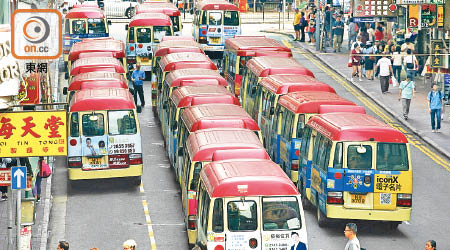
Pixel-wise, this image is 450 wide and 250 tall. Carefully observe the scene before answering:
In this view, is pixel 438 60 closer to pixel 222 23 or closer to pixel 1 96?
pixel 222 23

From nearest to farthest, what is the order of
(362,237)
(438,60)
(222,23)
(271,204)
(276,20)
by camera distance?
(271,204) < (362,237) < (438,60) < (222,23) < (276,20)

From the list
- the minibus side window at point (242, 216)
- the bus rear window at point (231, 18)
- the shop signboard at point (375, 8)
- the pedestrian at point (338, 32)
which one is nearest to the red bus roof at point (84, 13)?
the bus rear window at point (231, 18)

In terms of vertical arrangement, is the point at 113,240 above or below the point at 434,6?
below

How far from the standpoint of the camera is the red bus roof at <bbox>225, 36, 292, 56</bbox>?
38.4 meters

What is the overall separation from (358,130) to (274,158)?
6005 millimetres

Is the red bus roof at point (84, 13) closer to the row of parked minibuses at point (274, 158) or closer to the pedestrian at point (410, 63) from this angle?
the pedestrian at point (410, 63)

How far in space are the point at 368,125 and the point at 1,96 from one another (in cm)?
948

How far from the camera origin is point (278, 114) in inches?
1130

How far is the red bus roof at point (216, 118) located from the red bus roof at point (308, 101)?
155 centimetres

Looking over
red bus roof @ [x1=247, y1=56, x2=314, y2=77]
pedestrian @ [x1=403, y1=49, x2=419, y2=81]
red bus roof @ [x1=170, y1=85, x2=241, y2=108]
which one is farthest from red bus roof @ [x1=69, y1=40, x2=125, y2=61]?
pedestrian @ [x1=403, y1=49, x2=419, y2=81]

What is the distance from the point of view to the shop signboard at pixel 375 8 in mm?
45062

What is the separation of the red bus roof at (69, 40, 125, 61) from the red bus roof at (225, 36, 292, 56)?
4.30 m

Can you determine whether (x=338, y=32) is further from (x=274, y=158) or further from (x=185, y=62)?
(x=274, y=158)

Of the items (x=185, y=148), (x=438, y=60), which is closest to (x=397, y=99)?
(x=438, y=60)
